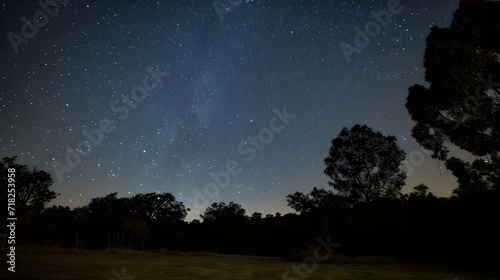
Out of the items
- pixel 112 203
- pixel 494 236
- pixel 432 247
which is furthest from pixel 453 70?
pixel 112 203

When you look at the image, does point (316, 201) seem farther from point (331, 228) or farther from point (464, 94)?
point (464, 94)

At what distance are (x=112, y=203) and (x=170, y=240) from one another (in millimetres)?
11537

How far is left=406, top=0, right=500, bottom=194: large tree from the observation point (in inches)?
401

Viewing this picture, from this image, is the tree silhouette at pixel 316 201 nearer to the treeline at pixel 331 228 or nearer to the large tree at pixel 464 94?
the treeline at pixel 331 228

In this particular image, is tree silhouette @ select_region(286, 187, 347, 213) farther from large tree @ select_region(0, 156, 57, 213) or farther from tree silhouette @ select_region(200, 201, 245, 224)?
large tree @ select_region(0, 156, 57, 213)

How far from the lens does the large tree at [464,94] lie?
1019 centimetres

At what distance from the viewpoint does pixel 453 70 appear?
34.7 ft

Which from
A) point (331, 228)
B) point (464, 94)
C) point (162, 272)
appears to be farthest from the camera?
point (331, 228)

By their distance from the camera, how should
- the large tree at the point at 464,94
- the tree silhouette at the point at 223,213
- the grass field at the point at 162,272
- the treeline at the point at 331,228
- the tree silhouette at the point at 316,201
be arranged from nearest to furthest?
the grass field at the point at 162,272 → the large tree at the point at 464,94 → the treeline at the point at 331,228 → the tree silhouette at the point at 316,201 → the tree silhouette at the point at 223,213

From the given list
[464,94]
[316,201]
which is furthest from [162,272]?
[316,201]

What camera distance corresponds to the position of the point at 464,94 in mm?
11984

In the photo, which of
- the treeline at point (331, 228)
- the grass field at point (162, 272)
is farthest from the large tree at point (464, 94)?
the grass field at point (162, 272)

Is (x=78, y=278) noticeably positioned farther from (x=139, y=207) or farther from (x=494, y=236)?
(x=139, y=207)

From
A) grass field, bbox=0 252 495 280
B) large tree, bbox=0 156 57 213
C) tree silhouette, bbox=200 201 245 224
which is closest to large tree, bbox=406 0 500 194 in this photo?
grass field, bbox=0 252 495 280
